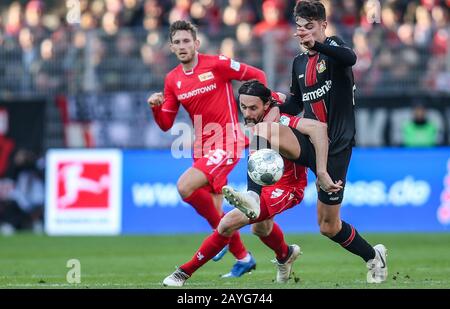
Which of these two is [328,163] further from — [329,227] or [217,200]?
[217,200]

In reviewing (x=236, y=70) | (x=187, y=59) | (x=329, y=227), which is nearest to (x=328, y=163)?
(x=329, y=227)

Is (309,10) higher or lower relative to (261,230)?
higher

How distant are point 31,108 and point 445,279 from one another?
43.4 feet

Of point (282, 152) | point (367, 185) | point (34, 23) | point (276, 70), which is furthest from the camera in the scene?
point (34, 23)

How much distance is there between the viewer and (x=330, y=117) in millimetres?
10594

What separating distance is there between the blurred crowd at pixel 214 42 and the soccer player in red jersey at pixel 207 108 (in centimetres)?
849

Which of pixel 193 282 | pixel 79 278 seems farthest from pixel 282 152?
pixel 79 278

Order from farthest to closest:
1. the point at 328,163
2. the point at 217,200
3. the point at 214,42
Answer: the point at 214,42 < the point at 217,200 < the point at 328,163

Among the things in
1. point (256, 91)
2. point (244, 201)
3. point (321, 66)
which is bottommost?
point (244, 201)

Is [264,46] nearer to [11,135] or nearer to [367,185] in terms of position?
[367,185]

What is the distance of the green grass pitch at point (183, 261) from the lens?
10844 millimetres

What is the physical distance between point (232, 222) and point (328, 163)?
1.05 m

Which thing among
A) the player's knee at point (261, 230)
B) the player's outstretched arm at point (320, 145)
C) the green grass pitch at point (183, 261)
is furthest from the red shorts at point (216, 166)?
the player's outstretched arm at point (320, 145)
